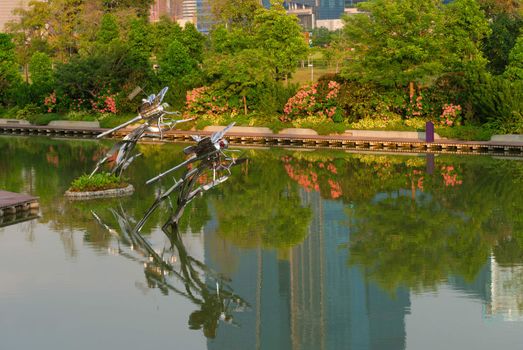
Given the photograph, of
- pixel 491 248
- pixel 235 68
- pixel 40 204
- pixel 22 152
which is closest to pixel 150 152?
pixel 22 152

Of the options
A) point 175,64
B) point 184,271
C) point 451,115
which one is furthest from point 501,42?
point 184,271

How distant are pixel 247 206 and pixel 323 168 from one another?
864cm

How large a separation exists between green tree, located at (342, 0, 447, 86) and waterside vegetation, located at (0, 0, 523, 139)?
0.06 meters

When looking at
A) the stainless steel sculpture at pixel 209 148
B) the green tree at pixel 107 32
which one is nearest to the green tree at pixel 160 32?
the green tree at pixel 107 32

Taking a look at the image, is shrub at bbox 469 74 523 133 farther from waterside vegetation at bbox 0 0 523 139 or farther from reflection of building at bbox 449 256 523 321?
reflection of building at bbox 449 256 523 321

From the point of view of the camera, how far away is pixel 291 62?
207 feet

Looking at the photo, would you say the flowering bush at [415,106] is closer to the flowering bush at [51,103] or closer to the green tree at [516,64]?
the green tree at [516,64]

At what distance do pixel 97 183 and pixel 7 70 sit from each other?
39531 mm

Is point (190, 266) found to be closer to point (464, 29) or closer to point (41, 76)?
point (464, 29)

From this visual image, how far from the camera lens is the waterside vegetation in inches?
1907

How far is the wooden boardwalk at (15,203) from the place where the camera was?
3090 cm

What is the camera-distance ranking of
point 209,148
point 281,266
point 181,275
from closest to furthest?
1. point 181,275
2. point 281,266
3. point 209,148

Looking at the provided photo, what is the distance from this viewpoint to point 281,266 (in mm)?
24594

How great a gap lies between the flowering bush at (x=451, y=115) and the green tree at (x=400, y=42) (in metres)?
2.10
